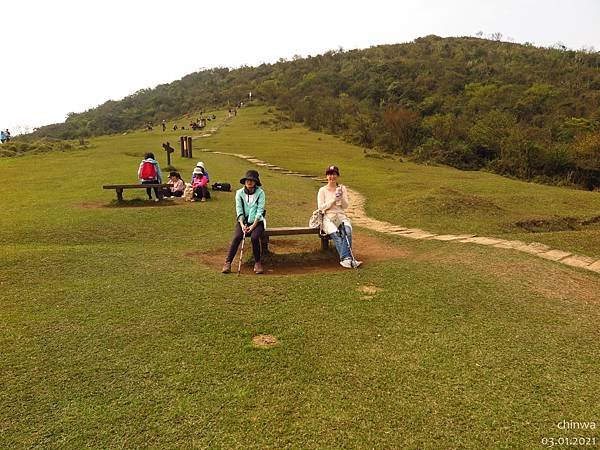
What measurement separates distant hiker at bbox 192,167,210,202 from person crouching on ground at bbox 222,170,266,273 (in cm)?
601

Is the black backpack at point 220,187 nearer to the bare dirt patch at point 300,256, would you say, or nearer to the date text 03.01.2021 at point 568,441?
the bare dirt patch at point 300,256

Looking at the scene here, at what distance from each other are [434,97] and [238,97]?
115ft

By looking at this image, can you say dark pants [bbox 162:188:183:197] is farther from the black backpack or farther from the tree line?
the tree line

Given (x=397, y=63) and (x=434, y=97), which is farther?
(x=397, y=63)

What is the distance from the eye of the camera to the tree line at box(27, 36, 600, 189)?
25984 millimetres

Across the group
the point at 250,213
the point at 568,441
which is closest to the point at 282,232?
the point at 250,213

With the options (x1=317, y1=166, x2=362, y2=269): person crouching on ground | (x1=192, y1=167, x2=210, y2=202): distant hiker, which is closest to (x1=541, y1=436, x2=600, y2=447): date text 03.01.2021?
(x1=317, y1=166, x2=362, y2=269): person crouching on ground

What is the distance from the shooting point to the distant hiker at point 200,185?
13047 millimetres

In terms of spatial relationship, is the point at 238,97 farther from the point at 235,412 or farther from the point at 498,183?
the point at 235,412

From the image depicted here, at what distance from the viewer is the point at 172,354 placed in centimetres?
424

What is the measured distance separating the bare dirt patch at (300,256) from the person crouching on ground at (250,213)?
1.41ft

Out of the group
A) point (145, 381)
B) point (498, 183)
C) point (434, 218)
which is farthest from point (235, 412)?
point (498, 183)

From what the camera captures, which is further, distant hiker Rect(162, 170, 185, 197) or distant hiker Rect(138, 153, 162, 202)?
distant hiker Rect(162, 170, 185, 197)

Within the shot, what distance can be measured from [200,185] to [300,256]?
623 cm
